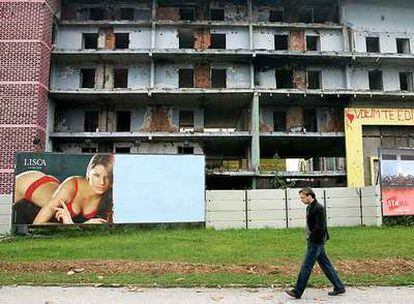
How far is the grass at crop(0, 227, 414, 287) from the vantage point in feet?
30.9

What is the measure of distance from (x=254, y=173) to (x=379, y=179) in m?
9.43

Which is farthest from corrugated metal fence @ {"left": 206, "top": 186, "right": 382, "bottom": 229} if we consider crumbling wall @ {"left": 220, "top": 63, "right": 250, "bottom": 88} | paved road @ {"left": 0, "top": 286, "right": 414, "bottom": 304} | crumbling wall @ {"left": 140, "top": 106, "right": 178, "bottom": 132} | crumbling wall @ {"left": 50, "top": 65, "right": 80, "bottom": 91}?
crumbling wall @ {"left": 50, "top": 65, "right": 80, "bottom": 91}

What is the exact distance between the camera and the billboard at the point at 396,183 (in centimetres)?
2147

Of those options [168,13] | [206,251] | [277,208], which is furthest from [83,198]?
[168,13]

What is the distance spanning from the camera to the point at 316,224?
26.4 feet

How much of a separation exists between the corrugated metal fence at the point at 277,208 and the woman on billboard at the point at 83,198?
4.80 meters

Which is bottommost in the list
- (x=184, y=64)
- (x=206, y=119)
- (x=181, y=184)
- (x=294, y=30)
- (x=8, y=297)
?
(x=8, y=297)

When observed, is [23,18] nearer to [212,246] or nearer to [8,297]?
[212,246]

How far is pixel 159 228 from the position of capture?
21219 mm

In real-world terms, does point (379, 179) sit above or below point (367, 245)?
above

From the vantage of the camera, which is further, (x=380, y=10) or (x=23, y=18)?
(x=380, y=10)

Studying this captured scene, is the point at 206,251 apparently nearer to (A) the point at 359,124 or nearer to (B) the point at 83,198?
(B) the point at 83,198

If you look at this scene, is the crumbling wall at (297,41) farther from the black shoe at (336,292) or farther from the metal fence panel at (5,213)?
the black shoe at (336,292)

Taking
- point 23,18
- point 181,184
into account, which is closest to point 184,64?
point 23,18
